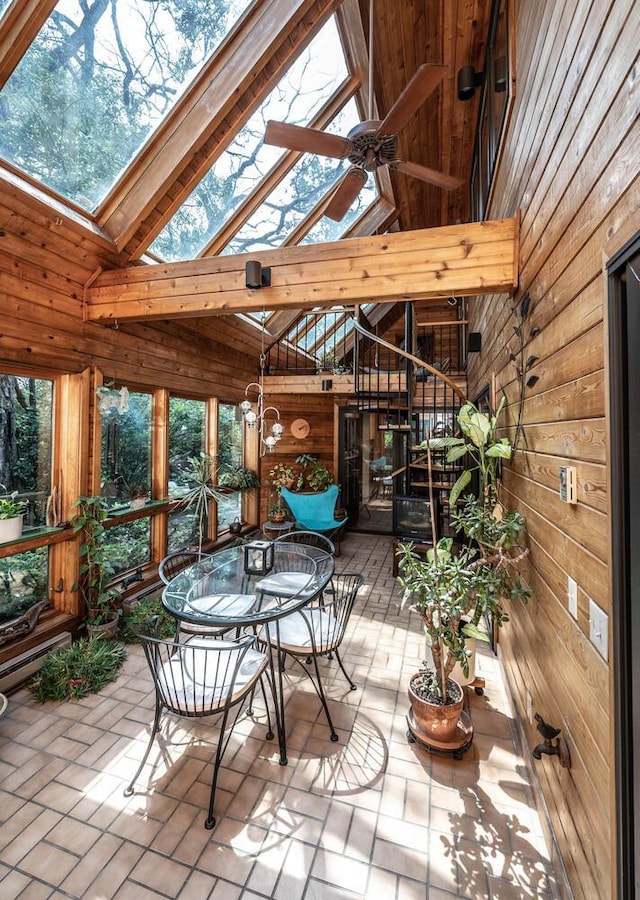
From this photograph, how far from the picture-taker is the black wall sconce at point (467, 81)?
10.6 feet

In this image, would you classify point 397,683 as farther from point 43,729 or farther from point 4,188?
point 4,188

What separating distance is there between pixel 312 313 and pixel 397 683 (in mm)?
5804

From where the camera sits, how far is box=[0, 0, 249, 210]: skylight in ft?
7.15

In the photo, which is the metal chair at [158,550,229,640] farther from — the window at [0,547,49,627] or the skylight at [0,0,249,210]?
the skylight at [0,0,249,210]

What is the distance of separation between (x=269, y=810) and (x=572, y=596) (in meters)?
1.74

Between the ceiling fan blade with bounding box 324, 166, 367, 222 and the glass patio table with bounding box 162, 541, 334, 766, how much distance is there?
9.52 ft

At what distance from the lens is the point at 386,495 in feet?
24.8

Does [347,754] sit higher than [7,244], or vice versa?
[7,244]

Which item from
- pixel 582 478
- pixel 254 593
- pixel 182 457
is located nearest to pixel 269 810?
pixel 254 593

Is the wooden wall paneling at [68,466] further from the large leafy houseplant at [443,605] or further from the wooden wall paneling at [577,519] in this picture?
the wooden wall paneling at [577,519]

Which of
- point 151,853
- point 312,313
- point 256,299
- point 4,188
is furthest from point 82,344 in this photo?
point 312,313

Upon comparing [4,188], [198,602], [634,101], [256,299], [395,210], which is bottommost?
[198,602]

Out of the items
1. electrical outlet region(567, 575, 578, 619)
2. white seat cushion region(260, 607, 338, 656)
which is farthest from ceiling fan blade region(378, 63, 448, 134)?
white seat cushion region(260, 607, 338, 656)

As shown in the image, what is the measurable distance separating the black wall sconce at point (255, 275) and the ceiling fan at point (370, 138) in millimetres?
711
